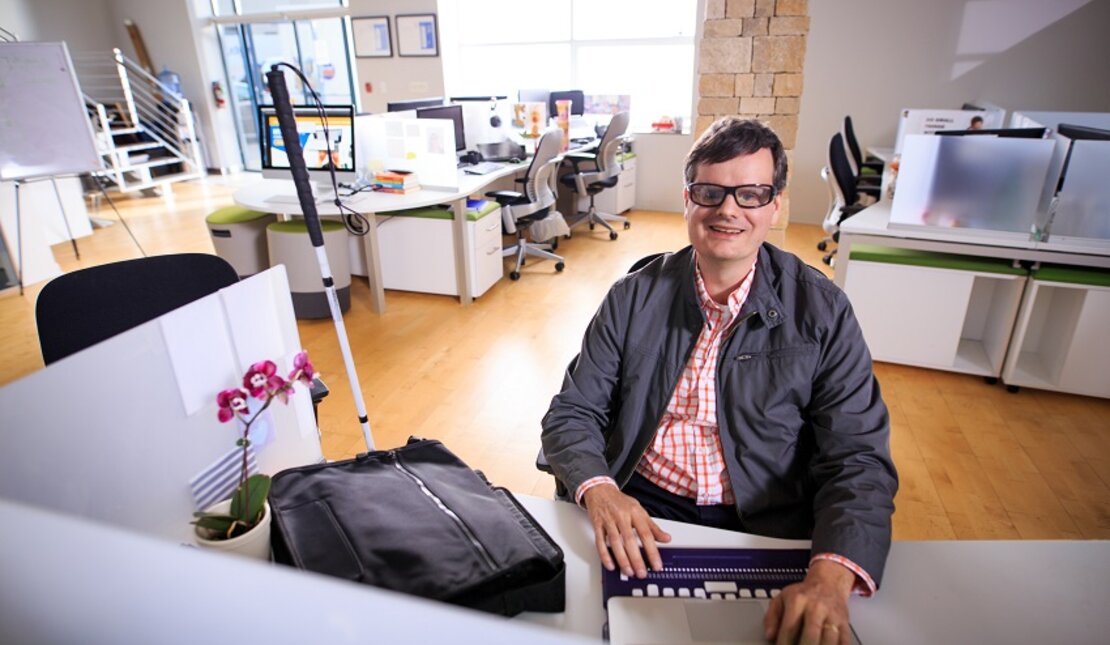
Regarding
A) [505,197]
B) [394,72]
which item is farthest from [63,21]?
[505,197]

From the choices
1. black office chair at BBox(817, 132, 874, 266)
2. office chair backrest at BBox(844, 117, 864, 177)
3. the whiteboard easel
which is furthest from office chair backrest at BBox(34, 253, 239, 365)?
office chair backrest at BBox(844, 117, 864, 177)

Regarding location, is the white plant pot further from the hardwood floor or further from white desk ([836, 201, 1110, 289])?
white desk ([836, 201, 1110, 289])

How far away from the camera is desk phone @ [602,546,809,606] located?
85 cm

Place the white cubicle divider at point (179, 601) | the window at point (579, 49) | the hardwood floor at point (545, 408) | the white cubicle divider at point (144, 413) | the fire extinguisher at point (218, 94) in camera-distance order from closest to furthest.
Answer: the white cubicle divider at point (179, 601)
the white cubicle divider at point (144, 413)
the hardwood floor at point (545, 408)
the window at point (579, 49)
the fire extinguisher at point (218, 94)

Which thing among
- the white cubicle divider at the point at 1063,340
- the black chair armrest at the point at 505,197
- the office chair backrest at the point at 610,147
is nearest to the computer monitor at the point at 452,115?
the black chair armrest at the point at 505,197

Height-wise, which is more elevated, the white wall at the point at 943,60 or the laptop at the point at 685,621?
the white wall at the point at 943,60

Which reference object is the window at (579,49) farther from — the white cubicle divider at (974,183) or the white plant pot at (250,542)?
the white plant pot at (250,542)

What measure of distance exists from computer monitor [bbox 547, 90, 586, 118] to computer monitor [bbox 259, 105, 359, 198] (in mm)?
2833

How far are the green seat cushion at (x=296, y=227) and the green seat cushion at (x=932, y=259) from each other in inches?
112

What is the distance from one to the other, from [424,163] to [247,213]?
45.6 inches

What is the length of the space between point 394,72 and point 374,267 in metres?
4.38

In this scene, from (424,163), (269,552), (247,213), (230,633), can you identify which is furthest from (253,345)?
(247,213)

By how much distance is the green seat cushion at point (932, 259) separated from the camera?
270 centimetres

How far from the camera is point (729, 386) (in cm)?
118
